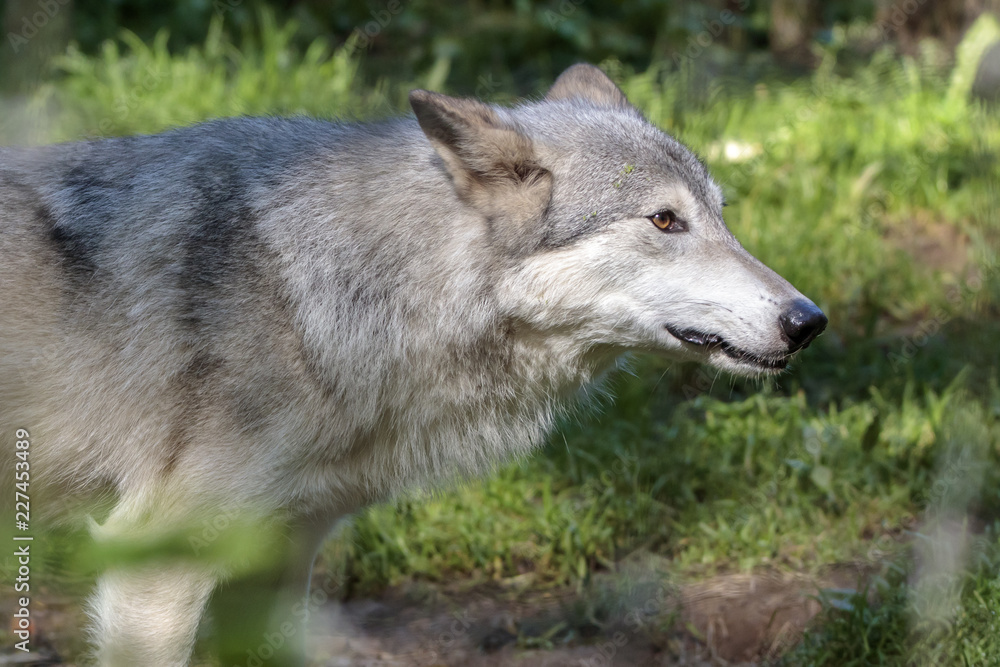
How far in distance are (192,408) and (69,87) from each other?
490 centimetres

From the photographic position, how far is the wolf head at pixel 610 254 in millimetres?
2988

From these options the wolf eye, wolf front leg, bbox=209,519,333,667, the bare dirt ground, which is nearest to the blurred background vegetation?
the bare dirt ground

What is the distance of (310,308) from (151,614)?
1.07 m

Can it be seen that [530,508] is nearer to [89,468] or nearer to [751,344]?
[751,344]

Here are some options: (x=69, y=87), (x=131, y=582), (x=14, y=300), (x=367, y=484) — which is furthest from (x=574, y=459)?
(x=69, y=87)

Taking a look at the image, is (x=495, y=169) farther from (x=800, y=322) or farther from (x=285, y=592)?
(x=285, y=592)

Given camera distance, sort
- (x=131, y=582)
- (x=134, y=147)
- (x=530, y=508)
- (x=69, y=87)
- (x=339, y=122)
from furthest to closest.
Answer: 1. (x=69, y=87)
2. (x=530, y=508)
3. (x=339, y=122)
4. (x=134, y=147)
5. (x=131, y=582)

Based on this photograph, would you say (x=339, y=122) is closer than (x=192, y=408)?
No

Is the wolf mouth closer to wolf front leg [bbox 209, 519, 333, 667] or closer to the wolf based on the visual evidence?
the wolf

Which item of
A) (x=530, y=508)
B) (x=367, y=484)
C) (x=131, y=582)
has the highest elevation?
(x=367, y=484)

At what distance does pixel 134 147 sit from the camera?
10.7ft

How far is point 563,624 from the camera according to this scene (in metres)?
4.03

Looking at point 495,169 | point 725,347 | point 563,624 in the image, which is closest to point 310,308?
point 495,169

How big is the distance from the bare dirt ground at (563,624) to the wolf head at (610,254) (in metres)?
1.35
